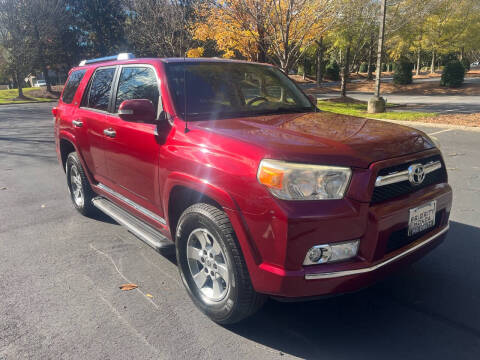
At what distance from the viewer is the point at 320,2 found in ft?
47.5

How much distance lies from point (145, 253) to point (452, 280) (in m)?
2.85

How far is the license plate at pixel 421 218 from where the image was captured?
2603 mm

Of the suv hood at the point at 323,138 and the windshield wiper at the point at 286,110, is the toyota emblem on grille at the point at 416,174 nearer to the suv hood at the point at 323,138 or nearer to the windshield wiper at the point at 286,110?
the suv hood at the point at 323,138

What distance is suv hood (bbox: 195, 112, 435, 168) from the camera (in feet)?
7.80

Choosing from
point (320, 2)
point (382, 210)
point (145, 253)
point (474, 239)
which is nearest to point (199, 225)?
point (382, 210)

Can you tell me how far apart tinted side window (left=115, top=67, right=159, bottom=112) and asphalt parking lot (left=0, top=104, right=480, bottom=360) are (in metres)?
1.42

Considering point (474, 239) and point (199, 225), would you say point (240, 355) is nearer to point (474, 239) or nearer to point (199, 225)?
point (199, 225)

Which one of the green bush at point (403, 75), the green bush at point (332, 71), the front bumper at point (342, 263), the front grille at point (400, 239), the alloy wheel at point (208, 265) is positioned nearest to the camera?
the front bumper at point (342, 263)

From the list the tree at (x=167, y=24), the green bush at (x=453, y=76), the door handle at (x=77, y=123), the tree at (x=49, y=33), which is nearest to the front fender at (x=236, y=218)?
the door handle at (x=77, y=123)

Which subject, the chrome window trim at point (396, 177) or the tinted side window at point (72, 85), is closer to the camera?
the chrome window trim at point (396, 177)

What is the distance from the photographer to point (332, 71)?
47.6m

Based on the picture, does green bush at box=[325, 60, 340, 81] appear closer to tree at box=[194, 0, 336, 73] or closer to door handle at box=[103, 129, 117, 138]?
tree at box=[194, 0, 336, 73]

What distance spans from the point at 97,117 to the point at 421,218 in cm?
322

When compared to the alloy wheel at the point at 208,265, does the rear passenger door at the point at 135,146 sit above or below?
above
